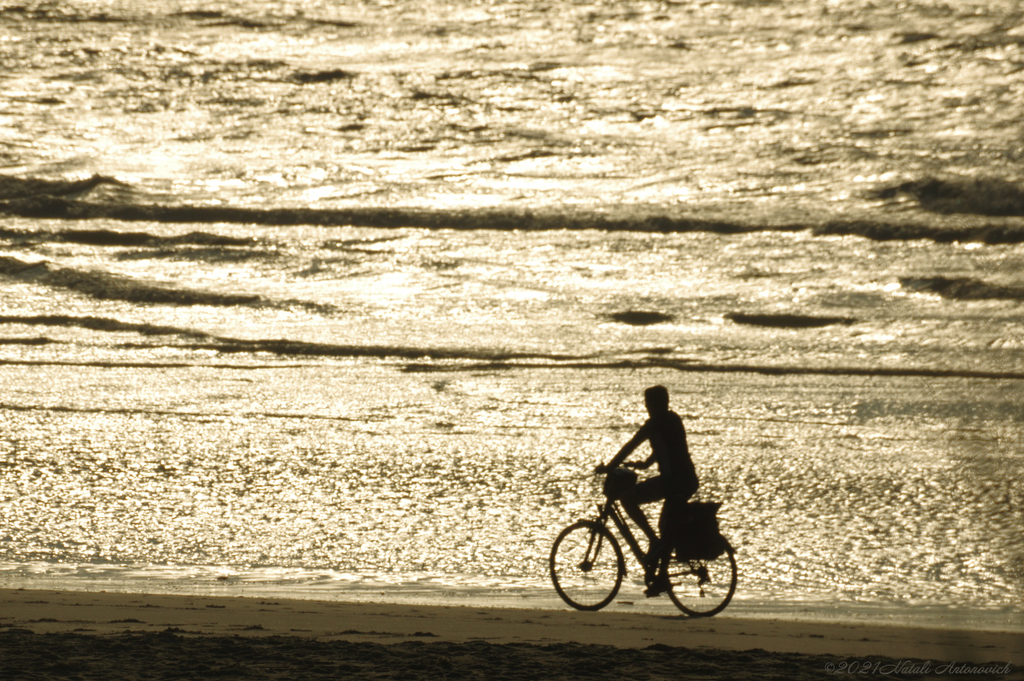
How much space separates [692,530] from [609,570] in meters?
0.82

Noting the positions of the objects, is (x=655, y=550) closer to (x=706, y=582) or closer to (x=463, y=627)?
(x=706, y=582)

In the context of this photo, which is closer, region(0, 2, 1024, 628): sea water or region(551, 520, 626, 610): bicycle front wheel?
region(551, 520, 626, 610): bicycle front wheel

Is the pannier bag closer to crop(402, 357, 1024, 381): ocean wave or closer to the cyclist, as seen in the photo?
the cyclist

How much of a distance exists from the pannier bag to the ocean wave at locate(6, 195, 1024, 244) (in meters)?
6.98

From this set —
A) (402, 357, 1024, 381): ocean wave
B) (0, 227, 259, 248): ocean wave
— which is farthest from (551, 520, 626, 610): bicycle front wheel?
(0, 227, 259, 248): ocean wave

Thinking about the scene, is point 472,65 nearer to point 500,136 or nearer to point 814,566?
point 500,136

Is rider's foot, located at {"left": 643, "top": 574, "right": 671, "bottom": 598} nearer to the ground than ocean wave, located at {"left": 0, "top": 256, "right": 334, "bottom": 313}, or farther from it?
nearer to the ground

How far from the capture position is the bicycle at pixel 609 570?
8.02 meters

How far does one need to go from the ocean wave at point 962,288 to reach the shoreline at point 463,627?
6.52 metres

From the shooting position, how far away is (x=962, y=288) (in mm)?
13430

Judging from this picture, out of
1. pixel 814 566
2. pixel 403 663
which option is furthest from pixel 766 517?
pixel 403 663

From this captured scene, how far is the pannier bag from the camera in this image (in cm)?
784

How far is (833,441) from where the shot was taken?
10.9 meters

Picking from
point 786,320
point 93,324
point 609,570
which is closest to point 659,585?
point 609,570
